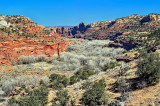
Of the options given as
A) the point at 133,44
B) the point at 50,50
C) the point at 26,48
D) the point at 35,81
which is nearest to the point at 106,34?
the point at 133,44

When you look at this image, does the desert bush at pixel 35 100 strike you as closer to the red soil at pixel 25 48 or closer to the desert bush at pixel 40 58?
the red soil at pixel 25 48

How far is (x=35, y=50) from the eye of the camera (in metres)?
59.7

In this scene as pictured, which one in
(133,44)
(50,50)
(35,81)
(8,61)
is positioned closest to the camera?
(35,81)

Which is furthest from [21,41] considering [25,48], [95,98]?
[95,98]

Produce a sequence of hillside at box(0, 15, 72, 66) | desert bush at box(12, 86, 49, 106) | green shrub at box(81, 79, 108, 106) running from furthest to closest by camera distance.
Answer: hillside at box(0, 15, 72, 66), desert bush at box(12, 86, 49, 106), green shrub at box(81, 79, 108, 106)

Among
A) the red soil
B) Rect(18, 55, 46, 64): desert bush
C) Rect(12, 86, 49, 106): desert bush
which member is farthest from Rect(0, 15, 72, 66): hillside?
Rect(12, 86, 49, 106): desert bush

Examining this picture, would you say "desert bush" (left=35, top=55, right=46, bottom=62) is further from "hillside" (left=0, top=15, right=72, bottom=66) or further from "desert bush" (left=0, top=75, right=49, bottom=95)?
"desert bush" (left=0, top=75, right=49, bottom=95)

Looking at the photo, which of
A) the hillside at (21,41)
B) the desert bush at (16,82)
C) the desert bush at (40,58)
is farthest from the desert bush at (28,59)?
the desert bush at (16,82)

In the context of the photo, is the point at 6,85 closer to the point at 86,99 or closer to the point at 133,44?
the point at 86,99

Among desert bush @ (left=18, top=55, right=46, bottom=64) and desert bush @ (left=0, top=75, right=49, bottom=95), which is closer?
desert bush @ (left=0, top=75, right=49, bottom=95)

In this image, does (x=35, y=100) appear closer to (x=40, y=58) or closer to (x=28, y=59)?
(x=28, y=59)

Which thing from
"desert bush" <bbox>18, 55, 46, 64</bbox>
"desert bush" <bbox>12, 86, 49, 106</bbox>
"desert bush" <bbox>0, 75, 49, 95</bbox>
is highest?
"desert bush" <bbox>18, 55, 46, 64</bbox>

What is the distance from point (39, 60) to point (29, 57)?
17.2ft

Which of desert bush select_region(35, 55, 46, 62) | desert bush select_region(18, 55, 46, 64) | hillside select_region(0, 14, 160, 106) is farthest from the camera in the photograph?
desert bush select_region(35, 55, 46, 62)
